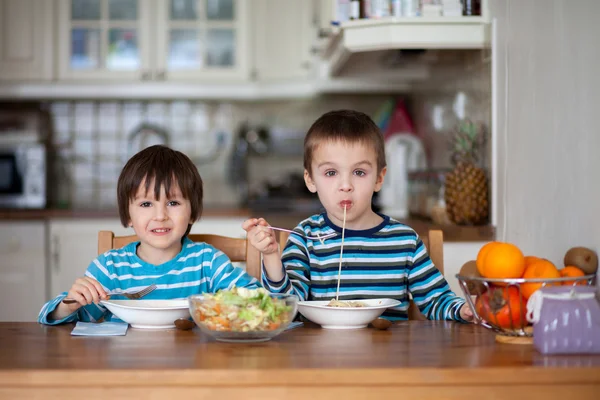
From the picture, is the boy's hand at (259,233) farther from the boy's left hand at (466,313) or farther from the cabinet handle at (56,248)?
the cabinet handle at (56,248)

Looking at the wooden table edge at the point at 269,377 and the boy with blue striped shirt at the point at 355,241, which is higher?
the boy with blue striped shirt at the point at 355,241

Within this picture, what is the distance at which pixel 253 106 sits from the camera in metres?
4.39

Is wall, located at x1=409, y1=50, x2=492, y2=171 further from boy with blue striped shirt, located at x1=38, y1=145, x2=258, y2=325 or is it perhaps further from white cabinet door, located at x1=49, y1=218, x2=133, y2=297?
white cabinet door, located at x1=49, y1=218, x2=133, y2=297

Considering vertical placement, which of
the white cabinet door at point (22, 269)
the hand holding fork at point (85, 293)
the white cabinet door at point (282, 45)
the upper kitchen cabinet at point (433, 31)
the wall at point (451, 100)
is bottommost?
the white cabinet door at point (22, 269)

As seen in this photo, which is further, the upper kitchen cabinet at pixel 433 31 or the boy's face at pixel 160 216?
the upper kitchen cabinet at pixel 433 31

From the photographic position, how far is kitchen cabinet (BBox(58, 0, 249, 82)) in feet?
13.2

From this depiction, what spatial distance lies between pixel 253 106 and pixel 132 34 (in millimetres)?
783

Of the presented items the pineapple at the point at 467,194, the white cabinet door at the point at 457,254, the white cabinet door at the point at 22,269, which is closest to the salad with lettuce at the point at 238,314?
the white cabinet door at the point at 457,254

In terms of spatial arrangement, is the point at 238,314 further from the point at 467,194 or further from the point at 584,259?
the point at 467,194

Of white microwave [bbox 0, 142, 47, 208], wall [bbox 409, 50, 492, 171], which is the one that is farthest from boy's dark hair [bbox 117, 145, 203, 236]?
white microwave [bbox 0, 142, 47, 208]

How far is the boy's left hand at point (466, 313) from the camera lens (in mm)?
1378

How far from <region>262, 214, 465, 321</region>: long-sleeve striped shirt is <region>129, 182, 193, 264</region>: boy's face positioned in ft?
0.77

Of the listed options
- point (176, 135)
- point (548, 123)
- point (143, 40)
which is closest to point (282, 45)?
point (143, 40)

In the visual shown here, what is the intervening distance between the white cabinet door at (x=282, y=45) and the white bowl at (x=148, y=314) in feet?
9.38
